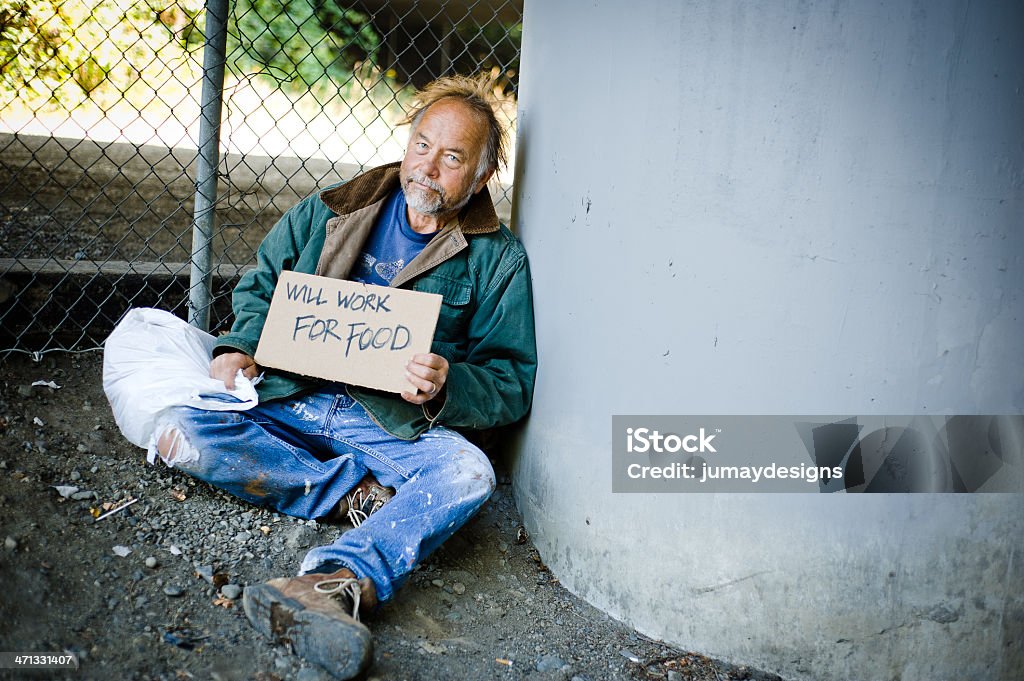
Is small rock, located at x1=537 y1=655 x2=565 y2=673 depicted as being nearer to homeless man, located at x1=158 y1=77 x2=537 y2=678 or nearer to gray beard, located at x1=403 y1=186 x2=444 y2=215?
homeless man, located at x1=158 y1=77 x2=537 y2=678

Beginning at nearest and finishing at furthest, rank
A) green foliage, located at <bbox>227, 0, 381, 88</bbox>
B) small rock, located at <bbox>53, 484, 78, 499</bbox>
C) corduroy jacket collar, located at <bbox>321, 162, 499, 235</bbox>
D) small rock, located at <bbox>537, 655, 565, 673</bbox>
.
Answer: small rock, located at <bbox>537, 655, 565, 673</bbox> < small rock, located at <bbox>53, 484, 78, 499</bbox> < corduroy jacket collar, located at <bbox>321, 162, 499, 235</bbox> < green foliage, located at <bbox>227, 0, 381, 88</bbox>

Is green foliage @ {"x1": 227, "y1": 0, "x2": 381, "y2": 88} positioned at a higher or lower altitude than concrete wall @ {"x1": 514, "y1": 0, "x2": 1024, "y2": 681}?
higher

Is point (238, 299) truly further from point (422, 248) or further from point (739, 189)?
point (739, 189)

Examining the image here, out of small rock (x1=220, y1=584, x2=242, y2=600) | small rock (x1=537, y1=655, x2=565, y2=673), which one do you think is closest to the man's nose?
small rock (x1=220, y1=584, x2=242, y2=600)

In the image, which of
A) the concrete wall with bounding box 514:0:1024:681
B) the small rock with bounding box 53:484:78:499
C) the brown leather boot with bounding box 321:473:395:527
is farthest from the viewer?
the brown leather boot with bounding box 321:473:395:527

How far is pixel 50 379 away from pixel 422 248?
1496 mm

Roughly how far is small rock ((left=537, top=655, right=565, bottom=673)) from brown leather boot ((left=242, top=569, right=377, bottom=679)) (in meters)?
0.46

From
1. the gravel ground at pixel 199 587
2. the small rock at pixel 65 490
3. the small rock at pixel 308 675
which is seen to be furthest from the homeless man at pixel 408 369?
the small rock at pixel 308 675

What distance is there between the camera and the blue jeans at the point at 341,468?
94.0 inches

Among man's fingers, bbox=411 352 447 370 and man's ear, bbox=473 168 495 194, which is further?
man's ear, bbox=473 168 495 194

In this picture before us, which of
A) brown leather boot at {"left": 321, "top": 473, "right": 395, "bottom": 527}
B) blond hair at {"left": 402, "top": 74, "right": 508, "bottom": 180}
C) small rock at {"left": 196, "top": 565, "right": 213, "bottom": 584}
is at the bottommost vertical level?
small rock at {"left": 196, "top": 565, "right": 213, "bottom": 584}

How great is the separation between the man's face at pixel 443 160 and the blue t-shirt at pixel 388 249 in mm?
97

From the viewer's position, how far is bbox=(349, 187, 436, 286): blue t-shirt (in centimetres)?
285

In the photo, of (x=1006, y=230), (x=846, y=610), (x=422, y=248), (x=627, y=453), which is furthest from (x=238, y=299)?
(x=1006, y=230)
